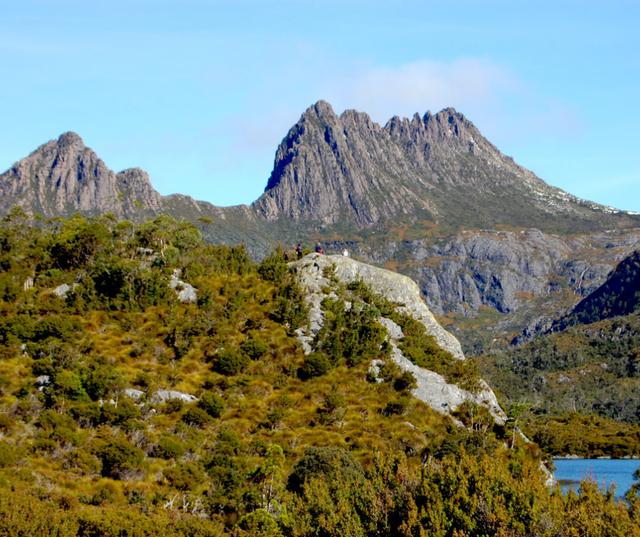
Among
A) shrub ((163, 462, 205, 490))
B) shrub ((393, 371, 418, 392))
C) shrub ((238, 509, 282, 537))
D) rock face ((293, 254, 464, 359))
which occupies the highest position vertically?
rock face ((293, 254, 464, 359))

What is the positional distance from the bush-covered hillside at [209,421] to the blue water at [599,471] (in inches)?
1845

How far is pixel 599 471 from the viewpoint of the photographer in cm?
14150

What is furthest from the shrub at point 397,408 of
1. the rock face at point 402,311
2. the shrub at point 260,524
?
the shrub at point 260,524

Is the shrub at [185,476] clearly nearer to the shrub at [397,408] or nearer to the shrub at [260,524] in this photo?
the shrub at [260,524]

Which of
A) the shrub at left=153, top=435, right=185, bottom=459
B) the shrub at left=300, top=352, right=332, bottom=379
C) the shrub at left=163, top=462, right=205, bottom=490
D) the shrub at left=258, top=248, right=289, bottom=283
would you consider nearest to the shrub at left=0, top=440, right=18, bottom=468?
the shrub at left=153, top=435, right=185, bottom=459

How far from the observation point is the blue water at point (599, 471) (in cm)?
11318

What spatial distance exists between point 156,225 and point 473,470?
65845mm

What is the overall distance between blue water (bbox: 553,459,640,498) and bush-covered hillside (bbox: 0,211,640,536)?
4687cm

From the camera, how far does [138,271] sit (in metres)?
78.4

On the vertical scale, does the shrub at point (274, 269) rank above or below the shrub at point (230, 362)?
above

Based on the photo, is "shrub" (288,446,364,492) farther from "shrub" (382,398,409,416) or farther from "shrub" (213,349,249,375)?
"shrub" (213,349,249,375)

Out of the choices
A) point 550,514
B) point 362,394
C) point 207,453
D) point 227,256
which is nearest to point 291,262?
point 227,256

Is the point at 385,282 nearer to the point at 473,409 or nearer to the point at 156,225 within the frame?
the point at 473,409

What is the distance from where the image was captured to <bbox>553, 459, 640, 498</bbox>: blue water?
11318 cm
